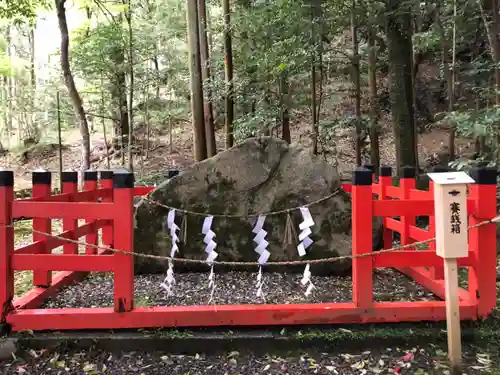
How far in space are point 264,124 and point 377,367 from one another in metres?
6.94

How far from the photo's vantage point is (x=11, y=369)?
2820mm

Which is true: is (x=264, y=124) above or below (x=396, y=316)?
above

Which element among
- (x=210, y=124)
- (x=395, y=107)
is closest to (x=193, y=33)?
(x=210, y=124)

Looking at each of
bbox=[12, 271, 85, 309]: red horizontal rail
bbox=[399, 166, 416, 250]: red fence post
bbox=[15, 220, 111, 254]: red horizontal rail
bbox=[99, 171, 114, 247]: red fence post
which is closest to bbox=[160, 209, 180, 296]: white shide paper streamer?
bbox=[15, 220, 111, 254]: red horizontal rail

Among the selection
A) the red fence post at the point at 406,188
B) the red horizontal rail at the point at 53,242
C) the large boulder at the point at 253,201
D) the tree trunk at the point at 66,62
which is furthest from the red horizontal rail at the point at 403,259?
the tree trunk at the point at 66,62

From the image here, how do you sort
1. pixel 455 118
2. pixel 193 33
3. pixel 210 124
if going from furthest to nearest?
Result: pixel 210 124 < pixel 193 33 < pixel 455 118

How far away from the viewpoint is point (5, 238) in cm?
303

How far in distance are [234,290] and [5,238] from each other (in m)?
2.13

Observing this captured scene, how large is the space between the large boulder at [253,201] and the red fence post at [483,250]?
5.21 feet

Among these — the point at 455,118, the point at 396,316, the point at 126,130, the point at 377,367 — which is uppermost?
the point at 126,130

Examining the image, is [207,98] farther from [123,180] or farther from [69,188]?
[123,180]

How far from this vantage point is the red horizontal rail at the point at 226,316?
305cm

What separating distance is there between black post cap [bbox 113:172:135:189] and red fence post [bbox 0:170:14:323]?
31.4 inches

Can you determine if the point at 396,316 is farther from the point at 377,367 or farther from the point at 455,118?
the point at 455,118
